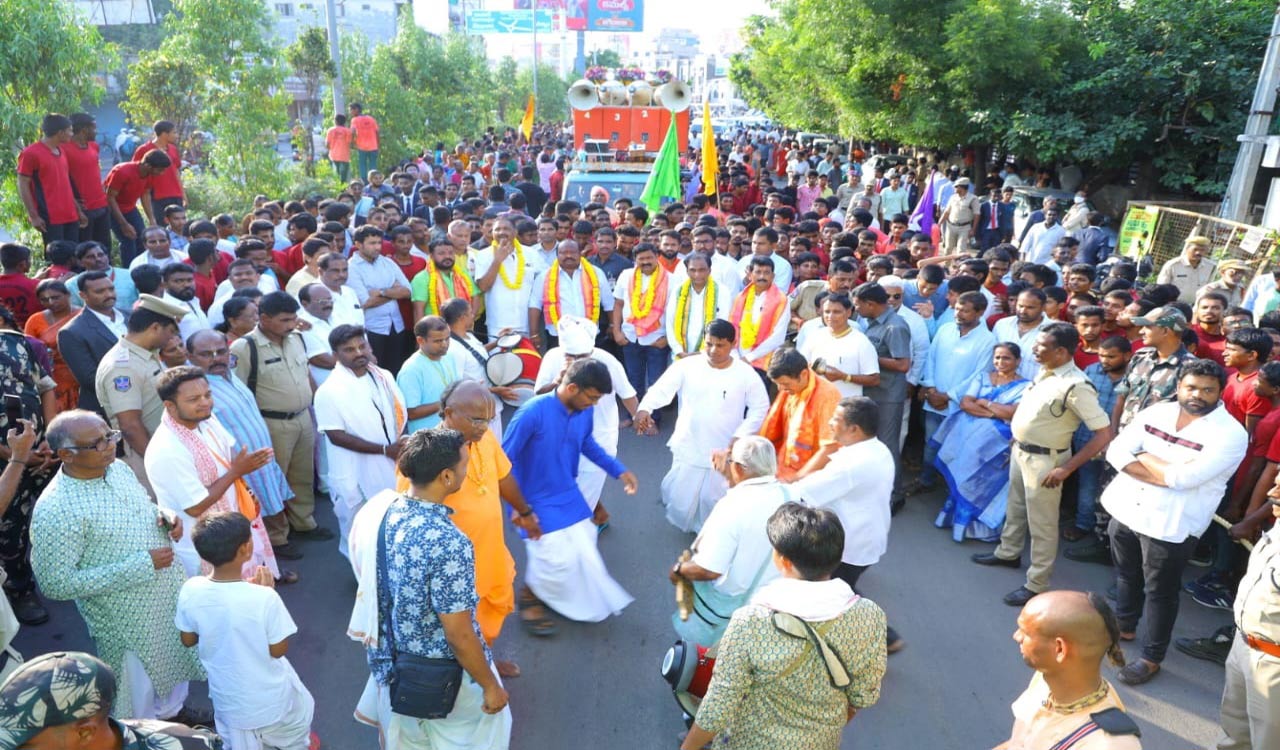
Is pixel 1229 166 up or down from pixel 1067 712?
up

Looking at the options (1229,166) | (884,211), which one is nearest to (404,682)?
(884,211)

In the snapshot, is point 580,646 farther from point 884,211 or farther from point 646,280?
point 884,211

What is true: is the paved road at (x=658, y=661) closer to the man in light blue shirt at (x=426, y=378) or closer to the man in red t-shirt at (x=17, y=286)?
the man in light blue shirt at (x=426, y=378)

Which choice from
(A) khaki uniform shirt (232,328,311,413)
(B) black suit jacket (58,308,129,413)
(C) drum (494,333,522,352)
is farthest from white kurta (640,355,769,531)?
(B) black suit jacket (58,308,129,413)

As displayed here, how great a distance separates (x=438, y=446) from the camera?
3035mm

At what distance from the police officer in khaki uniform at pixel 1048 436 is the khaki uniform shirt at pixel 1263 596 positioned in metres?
1.47

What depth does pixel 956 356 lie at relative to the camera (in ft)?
20.7

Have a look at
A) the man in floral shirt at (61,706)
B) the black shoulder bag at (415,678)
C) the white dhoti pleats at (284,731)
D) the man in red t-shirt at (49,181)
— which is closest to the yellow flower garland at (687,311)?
the white dhoti pleats at (284,731)

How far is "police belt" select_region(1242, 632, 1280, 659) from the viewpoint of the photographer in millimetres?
3336

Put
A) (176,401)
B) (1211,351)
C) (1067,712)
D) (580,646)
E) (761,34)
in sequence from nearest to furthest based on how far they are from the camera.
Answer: (1067,712), (176,401), (580,646), (1211,351), (761,34)

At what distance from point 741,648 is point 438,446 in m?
1.24

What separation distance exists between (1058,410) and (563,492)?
286cm

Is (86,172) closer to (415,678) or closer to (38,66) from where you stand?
(38,66)

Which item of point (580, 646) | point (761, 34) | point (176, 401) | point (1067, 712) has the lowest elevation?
point (580, 646)
